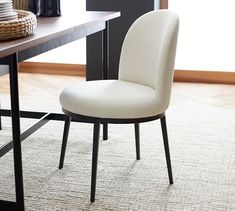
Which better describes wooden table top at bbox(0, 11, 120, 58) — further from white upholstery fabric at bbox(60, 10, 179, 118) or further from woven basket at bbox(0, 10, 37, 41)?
white upholstery fabric at bbox(60, 10, 179, 118)

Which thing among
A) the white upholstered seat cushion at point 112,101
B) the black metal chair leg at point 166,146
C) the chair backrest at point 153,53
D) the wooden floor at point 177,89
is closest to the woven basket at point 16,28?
the white upholstered seat cushion at point 112,101

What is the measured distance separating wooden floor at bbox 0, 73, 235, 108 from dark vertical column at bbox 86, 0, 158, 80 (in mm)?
362

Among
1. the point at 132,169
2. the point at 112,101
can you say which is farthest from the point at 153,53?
the point at 132,169

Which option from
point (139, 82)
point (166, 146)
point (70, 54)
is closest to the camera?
point (166, 146)

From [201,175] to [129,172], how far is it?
0.37m

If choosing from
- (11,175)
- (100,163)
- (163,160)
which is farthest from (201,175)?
(11,175)

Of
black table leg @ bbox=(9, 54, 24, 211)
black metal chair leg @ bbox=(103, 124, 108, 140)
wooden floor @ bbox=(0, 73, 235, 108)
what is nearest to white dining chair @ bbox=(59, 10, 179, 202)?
black table leg @ bbox=(9, 54, 24, 211)

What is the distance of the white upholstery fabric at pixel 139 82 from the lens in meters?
1.95

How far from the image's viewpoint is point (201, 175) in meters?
2.29

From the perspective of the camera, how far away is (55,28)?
199 cm

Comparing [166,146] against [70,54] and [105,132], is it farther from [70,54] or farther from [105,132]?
Result: [70,54]

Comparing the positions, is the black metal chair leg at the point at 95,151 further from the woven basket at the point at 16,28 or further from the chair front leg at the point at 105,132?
the chair front leg at the point at 105,132

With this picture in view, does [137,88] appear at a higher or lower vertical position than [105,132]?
higher

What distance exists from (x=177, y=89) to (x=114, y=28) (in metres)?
0.81
